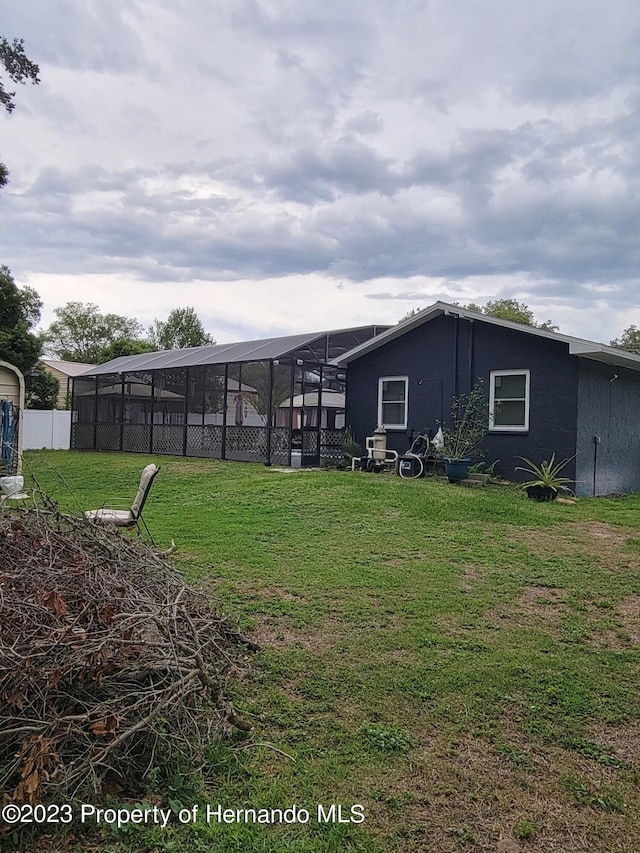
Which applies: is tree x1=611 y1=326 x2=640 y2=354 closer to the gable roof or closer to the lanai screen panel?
the gable roof

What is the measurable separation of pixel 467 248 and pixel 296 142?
745 cm

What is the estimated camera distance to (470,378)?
12156 millimetres

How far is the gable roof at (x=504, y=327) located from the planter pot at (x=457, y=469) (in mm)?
2733

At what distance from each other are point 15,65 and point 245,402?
8078 mm

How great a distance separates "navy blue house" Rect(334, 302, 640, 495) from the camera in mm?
10742

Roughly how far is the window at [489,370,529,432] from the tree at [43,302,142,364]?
37619mm

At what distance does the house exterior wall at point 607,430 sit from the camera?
35.4 ft

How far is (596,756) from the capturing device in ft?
7.95

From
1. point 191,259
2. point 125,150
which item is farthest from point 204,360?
point 125,150

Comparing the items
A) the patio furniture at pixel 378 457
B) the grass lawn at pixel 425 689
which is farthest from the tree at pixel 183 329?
the grass lawn at pixel 425 689

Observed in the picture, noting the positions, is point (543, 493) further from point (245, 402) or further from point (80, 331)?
point (80, 331)

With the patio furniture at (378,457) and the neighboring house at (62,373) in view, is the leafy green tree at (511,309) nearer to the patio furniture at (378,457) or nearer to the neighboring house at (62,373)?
the neighboring house at (62,373)

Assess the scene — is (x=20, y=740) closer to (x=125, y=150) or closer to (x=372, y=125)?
(x=372, y=125)

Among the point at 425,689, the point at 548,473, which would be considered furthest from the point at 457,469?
the point at 425,689
